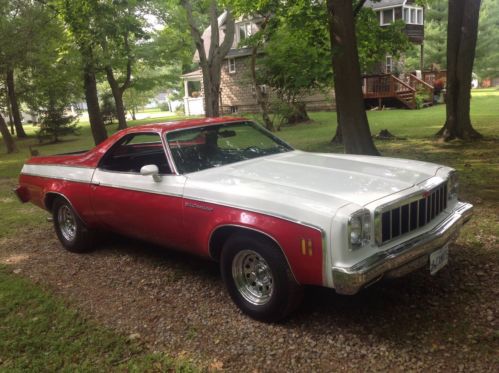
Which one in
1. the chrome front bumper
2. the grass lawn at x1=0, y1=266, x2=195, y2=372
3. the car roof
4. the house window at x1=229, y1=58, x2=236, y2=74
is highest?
the house window at x1=229, y1=58, x2=236, y2=74

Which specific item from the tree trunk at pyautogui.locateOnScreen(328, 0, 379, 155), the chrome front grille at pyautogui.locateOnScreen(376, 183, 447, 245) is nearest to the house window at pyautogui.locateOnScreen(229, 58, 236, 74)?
Answer: the tree trunk at pyautogui.locateOnScreen(328, 0, 379, 155)

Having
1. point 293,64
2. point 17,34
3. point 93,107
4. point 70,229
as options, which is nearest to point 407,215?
point 70,229

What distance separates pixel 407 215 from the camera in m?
3.33

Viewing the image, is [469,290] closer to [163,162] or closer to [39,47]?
[163,162]

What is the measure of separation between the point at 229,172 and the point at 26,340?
213 cm

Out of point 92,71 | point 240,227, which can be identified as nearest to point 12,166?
point 92,71

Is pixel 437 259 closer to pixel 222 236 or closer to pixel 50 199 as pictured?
pixel 222 236

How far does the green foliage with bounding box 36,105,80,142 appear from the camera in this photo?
23.7 meters

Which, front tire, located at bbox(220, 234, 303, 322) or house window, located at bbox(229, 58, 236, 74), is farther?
house window, located at bbox(229, 58, 236, 74)

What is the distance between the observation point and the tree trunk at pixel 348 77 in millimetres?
8789

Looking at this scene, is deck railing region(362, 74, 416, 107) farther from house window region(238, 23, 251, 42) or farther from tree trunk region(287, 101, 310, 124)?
house window region(238, 23, 251, 42)

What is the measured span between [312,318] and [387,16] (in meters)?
30.2

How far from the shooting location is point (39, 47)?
17484 mm

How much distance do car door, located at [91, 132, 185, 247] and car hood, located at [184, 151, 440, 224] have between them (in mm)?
272
